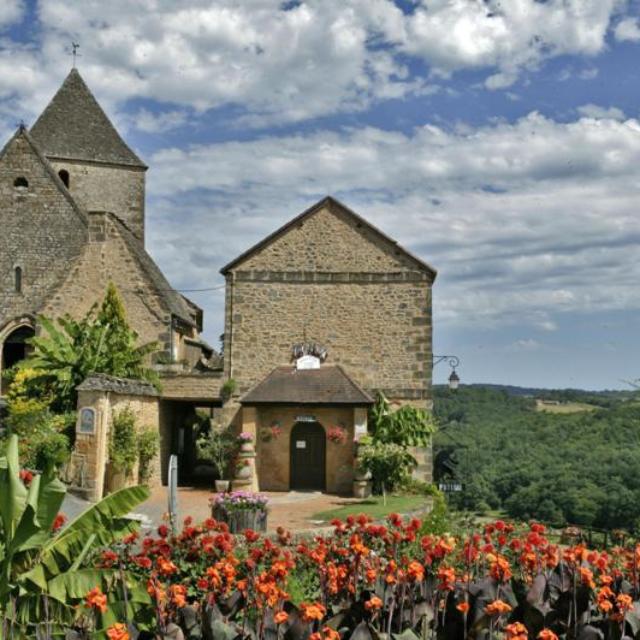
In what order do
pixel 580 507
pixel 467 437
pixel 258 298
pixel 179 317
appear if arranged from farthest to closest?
pixel 467 437 < pixel 580 507 < pixel 179 317 < pixel 258 298

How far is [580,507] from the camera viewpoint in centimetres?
3178

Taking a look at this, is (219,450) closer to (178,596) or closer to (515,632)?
(178,596)

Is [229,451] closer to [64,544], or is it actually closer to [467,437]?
[64,544]

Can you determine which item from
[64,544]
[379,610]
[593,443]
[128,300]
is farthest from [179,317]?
[593,443]

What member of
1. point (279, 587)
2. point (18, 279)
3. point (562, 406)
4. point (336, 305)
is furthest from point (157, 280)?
point (562, 406)

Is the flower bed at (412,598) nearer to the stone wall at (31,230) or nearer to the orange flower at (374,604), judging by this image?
the orange flower at (374,604)

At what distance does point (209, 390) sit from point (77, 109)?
17879 mm

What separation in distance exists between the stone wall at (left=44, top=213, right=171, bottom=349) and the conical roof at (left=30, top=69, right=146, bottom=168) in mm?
9481

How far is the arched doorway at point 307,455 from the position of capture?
24484 millimetres

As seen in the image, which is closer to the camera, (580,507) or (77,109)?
(580,507)

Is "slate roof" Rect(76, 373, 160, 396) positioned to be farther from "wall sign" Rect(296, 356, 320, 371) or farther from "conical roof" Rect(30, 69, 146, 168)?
"conical roof" Rect(30, 69, 146, 168)

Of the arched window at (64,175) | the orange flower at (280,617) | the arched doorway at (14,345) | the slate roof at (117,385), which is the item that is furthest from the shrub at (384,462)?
the arched window at (64,175)

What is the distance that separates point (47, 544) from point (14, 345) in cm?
2177

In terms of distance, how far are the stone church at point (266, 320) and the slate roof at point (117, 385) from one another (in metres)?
0.05
